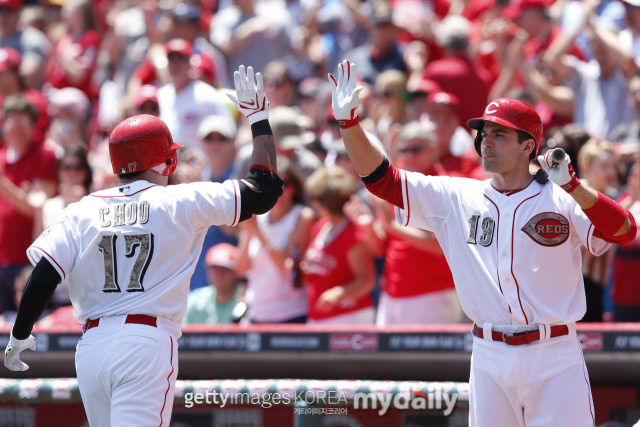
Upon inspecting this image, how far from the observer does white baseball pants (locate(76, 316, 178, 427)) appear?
300cm

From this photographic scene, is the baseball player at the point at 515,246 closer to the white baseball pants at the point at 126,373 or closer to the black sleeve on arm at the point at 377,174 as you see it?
the black sleeve on arm at the point at 377,174

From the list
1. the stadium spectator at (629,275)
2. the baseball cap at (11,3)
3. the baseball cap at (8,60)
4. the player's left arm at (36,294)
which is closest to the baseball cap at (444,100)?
the stadium spectator at (629,275)

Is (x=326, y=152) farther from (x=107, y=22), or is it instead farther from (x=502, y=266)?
(x=107, y=22)

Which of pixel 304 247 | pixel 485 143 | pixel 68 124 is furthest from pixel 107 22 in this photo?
pixel 485 143

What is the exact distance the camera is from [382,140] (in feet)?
21.9

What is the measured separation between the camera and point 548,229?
317 centimetres

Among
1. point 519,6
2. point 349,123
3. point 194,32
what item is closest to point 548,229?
point 349,123

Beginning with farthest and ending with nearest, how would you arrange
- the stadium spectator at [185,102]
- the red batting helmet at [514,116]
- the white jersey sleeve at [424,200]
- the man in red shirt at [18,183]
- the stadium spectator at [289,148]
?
the stadium spectator at [185,102] → the man in red shirt at [18,183] → the stadium spectator at [289,148] → the white jersey sleeve at [424,200] → the red batting helmet at [514,116]

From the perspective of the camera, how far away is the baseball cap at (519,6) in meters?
7.25

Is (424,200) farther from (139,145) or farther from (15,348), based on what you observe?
(15,348)

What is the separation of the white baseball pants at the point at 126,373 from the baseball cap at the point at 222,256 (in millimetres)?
2378

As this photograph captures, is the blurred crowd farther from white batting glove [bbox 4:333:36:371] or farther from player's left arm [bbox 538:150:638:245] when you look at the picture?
white batting glove [bbox 4:333:36:371]

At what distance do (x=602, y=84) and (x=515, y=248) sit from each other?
3681 mm

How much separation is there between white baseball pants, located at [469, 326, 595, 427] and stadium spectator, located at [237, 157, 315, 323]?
7.68 ft
